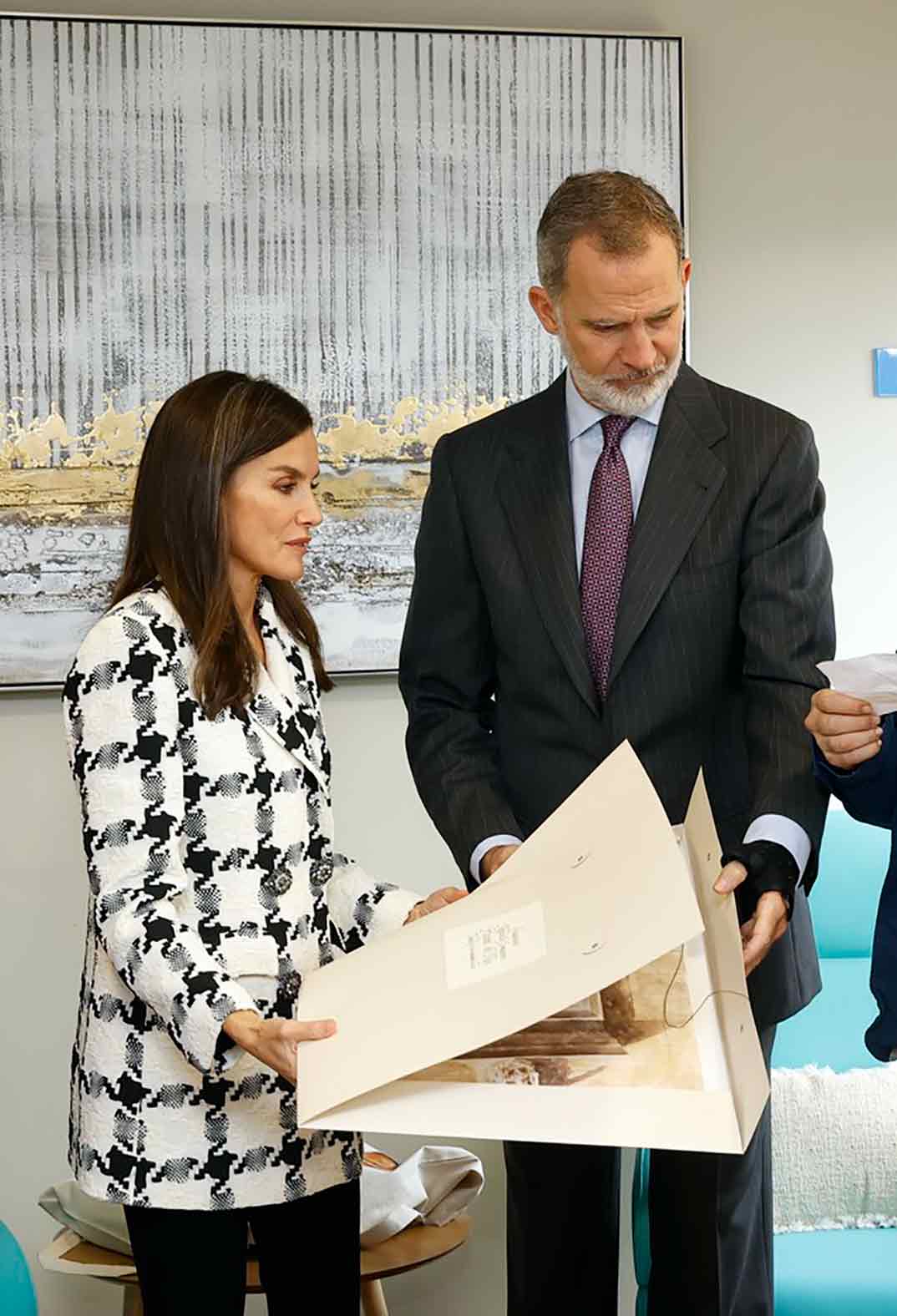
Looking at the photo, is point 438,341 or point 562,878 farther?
point 438,341

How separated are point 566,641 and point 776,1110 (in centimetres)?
95

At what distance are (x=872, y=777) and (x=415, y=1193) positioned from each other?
1.30 metres

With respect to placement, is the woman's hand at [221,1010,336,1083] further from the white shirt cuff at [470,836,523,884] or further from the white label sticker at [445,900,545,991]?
the white shirt cuff at [470,836,523,884]

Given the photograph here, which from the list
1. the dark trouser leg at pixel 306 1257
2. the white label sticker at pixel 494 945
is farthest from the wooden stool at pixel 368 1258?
the white label sticker at pixel 494 945

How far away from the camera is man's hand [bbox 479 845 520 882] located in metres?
1.73

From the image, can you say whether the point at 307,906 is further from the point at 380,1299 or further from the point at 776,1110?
the point at 380,1299

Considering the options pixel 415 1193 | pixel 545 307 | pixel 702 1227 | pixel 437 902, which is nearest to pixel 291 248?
pixel 545 307

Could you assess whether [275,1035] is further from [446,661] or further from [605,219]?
[605,219]

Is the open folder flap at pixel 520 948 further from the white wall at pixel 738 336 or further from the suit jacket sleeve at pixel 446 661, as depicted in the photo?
the white wall at pixel 738 336

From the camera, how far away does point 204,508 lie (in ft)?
5.70

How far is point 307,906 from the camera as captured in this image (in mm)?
1745

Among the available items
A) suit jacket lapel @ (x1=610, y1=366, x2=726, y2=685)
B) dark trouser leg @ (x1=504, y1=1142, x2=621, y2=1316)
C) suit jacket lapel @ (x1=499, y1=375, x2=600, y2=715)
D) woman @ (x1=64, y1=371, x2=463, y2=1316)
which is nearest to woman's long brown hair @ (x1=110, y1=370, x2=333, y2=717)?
woman @ (x1=64, y1=371, x2=463, y2=1316)

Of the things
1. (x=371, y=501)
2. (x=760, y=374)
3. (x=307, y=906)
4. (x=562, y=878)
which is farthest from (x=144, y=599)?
(x=760, y=374)

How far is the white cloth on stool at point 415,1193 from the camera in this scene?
8.22 ft
